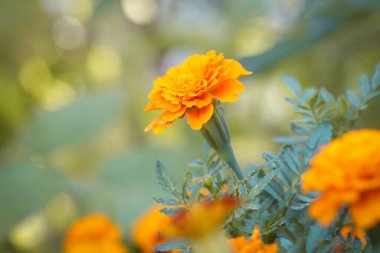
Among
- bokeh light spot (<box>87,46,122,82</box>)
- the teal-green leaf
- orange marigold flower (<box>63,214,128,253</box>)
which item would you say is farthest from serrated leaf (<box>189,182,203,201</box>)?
bokeh light spot (<box>87,46,122,82</box>)

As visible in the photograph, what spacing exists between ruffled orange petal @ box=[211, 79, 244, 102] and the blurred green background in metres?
0.36

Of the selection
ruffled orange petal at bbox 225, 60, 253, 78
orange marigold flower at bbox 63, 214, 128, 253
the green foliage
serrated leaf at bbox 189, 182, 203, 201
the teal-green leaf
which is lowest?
the green foliage

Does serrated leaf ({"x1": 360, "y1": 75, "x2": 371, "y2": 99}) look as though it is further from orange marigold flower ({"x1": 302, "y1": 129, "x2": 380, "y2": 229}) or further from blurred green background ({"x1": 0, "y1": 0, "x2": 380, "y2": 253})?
blurred green background ({"x1": 0, "y1": 0, "x2": 380, "y2": 253})

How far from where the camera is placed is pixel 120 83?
146cm

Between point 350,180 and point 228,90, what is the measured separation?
0.33ft

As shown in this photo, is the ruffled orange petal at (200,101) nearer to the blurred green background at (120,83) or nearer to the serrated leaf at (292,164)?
the serrated leaf at (292,164)

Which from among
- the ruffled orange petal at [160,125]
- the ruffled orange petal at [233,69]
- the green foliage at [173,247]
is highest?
the ruffled orange petal at [233,69]

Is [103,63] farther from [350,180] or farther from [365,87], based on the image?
[350,180]

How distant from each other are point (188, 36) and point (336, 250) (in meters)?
0.96

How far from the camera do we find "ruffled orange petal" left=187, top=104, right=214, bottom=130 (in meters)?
0.31

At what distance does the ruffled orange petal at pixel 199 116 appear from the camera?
31 cm

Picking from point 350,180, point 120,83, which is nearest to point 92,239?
point 350,180

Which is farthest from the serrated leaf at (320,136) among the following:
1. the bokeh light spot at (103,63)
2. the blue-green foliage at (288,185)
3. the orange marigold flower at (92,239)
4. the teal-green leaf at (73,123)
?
the bokeh light spot at (103,63)

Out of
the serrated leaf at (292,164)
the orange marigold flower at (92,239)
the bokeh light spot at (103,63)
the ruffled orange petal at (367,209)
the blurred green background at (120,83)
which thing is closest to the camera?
the ruffled orange petal at (367,209)
